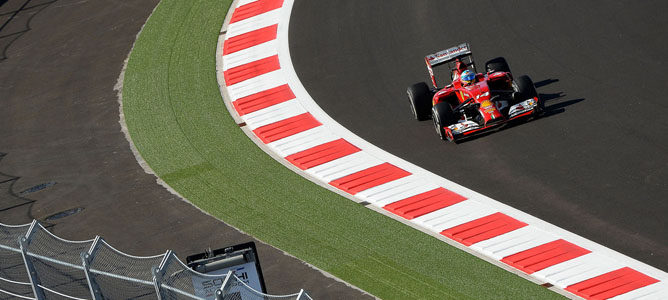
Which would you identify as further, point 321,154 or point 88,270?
point 321,154

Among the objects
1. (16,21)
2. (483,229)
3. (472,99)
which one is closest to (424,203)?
(483,229)

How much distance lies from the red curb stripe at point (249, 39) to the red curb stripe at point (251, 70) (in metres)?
0.93

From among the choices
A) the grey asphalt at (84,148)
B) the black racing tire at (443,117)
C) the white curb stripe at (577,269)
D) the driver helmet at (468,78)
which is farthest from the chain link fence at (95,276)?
the driver helmet at (468,78)

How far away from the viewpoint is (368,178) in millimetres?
15867

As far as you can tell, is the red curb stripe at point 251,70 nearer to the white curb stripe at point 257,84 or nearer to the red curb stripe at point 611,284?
the white curb stripe at point 257,84

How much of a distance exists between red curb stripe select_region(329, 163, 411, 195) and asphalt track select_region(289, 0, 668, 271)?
0.45 meters

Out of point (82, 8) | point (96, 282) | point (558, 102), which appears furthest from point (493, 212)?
point (82, 8)

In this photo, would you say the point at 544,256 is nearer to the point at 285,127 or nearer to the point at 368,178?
the point at 368,178

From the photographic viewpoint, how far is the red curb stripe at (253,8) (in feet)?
76.5

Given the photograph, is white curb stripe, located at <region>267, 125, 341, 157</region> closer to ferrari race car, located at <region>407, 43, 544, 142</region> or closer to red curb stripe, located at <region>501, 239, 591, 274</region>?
ferrari race car, located at <region>407, 43, 544, 142</region>

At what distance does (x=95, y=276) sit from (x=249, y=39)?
11.8 metres

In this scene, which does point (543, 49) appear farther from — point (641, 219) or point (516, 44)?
point (641, 219)

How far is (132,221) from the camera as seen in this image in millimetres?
15883

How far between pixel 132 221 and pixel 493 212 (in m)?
5.38
